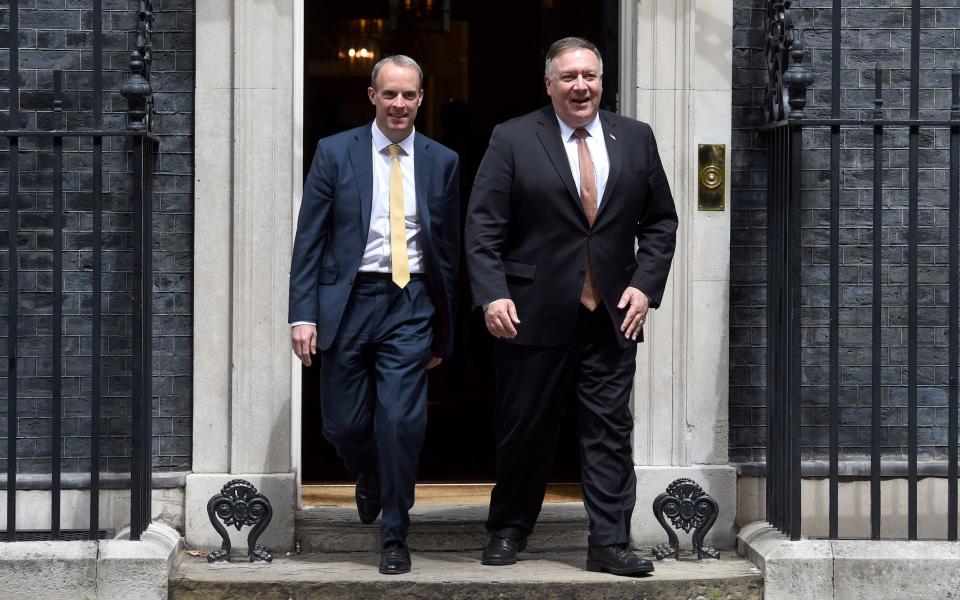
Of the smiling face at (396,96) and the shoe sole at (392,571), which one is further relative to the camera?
the shoe sole at (392,571)

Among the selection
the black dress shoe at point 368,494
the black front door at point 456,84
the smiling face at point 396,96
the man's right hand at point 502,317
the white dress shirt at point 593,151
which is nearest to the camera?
the man's right hand at point 502,317

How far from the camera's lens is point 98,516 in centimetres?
618

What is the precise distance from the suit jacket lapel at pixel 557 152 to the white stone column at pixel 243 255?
1.23 metres

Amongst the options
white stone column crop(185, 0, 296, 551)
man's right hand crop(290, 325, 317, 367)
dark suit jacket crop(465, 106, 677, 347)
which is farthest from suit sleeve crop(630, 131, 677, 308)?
white stone column crop(185, 0, 296, 551)

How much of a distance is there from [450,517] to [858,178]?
94.5 inches

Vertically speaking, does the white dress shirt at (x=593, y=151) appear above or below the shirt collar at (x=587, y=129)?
below

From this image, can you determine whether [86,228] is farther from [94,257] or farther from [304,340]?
[304,340]

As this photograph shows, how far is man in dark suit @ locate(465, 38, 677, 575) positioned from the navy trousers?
0.34 meters

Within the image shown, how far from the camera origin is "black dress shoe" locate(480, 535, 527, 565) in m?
6.18

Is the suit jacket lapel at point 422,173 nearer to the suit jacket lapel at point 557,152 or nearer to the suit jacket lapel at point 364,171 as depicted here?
the suit jacket lapel at point 364,171

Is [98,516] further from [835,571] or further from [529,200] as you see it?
[835,571]

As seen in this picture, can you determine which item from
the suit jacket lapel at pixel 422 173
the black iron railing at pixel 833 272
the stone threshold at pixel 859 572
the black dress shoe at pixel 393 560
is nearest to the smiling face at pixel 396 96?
the suit jacket lapel at pixel 422 173

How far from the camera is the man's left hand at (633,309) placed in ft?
19.1

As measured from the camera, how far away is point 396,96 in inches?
232
